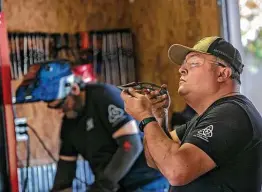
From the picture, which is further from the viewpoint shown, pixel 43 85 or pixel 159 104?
pixel 43 85

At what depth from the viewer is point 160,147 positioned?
1241mm

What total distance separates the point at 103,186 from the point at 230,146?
185 centimetres

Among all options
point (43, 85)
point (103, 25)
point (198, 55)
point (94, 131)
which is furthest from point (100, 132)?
point (198, 55)

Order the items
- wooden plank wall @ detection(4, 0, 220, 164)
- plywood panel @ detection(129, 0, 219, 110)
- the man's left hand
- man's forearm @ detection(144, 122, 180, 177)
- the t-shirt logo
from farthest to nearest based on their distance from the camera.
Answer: the t-shirt logo < wooden plank wall @ detection(4, 0, 220, 164) < plywood panel @ detection(129, 0, 219, 110) < the man's left hand < man's forearm @ detection(144, 122, 180, 177)

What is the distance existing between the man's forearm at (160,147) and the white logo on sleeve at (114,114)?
5.15 ft

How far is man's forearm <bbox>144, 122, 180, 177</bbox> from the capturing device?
1212mm

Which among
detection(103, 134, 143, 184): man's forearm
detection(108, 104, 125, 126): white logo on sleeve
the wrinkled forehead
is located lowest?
detection(103, 134, 143, 184): man's forearm

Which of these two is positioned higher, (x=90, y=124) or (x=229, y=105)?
(x=229, y=105)

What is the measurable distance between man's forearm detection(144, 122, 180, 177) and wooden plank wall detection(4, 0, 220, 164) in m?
1.34

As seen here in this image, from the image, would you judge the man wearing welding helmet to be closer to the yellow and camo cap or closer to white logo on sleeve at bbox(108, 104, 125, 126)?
white logo on sleeve at bbox(108, 104, 125, 126)

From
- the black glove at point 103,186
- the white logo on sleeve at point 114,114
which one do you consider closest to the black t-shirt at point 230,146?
the white logo on sleeve at point 114,114

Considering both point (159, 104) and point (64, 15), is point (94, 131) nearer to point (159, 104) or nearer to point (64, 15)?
point (64, 15)

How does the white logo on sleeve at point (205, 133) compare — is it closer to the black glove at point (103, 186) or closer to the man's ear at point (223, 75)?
the man's ear at point (223, 75)

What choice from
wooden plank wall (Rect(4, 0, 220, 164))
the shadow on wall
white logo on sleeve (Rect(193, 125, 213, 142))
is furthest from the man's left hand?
wooden plank wall (Rect(4, 0, 220, 164))
